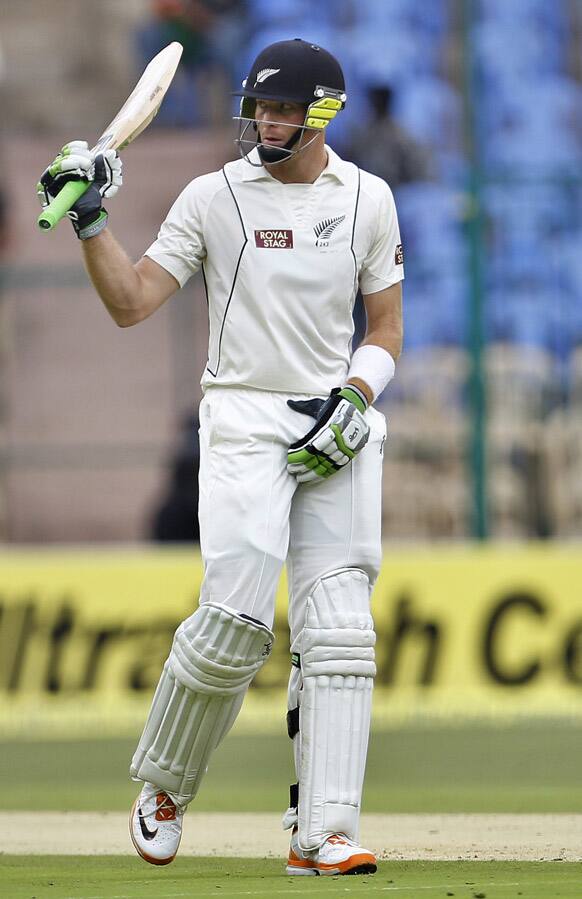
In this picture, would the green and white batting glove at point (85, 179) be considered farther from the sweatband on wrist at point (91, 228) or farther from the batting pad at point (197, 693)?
the batting pad at point (197, 693)

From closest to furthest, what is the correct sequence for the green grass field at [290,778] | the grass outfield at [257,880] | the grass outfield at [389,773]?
the grass outfield at [257,880] < the green grass field at [290,778] < the grass outfield at [389,773]

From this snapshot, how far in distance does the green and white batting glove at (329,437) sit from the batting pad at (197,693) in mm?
435

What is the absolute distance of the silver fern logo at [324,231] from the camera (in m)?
4.88

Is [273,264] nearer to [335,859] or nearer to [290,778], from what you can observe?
[335,859]

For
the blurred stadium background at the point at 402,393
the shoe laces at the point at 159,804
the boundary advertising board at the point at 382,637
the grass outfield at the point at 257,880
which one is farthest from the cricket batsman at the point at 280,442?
the boundary advertising board at the point at 382,637

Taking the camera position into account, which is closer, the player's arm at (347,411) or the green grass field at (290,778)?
the green grass field at (290,778)

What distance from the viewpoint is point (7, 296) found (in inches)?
458

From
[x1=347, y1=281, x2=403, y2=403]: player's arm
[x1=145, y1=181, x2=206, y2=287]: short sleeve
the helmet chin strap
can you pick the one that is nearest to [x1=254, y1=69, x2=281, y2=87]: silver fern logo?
the helmet chin strap

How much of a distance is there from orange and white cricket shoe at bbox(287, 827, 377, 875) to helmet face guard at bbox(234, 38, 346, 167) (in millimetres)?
1823

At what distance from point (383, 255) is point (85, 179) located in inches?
35.7

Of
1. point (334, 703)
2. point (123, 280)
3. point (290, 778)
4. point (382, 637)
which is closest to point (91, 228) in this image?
point (123, 280)

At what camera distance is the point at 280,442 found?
482 cm

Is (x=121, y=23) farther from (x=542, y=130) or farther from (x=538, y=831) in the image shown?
(x=538, y=831)

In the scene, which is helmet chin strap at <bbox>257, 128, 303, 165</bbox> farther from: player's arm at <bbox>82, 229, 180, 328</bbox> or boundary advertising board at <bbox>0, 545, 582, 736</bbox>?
boundary advertising board at <bbox>0, 545, 582, 736</bbox>
